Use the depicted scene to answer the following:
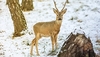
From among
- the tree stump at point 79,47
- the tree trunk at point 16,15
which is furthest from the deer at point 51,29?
the tree trunk at point 16,15

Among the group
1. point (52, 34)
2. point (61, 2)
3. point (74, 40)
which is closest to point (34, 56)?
point (52, 34)

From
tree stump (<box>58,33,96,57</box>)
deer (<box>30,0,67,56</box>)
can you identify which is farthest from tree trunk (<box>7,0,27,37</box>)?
tree stump (<box>58,33,96,57</box>)

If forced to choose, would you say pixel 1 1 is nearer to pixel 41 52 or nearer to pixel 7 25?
pixel 7 25

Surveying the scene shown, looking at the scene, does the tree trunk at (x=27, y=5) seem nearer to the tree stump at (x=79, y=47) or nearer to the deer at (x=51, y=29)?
the deer at (x=51, y=29)

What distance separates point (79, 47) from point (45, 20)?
7242 mm

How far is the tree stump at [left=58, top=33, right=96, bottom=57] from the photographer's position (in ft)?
21.8

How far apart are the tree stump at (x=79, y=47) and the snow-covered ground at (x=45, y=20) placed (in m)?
2.05

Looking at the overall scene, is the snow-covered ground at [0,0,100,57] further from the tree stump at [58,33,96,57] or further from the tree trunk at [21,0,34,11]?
the tree stump at [58,33,96,57]

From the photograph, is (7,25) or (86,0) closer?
(7,25)

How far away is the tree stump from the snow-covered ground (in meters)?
2.05

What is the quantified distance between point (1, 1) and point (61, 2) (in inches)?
188

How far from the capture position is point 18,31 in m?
12.3

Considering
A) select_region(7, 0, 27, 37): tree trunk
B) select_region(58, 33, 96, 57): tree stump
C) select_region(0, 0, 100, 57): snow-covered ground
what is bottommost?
select_region(0, 0, 100, 57): snow-covered ground

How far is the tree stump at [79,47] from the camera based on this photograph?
6.66m
